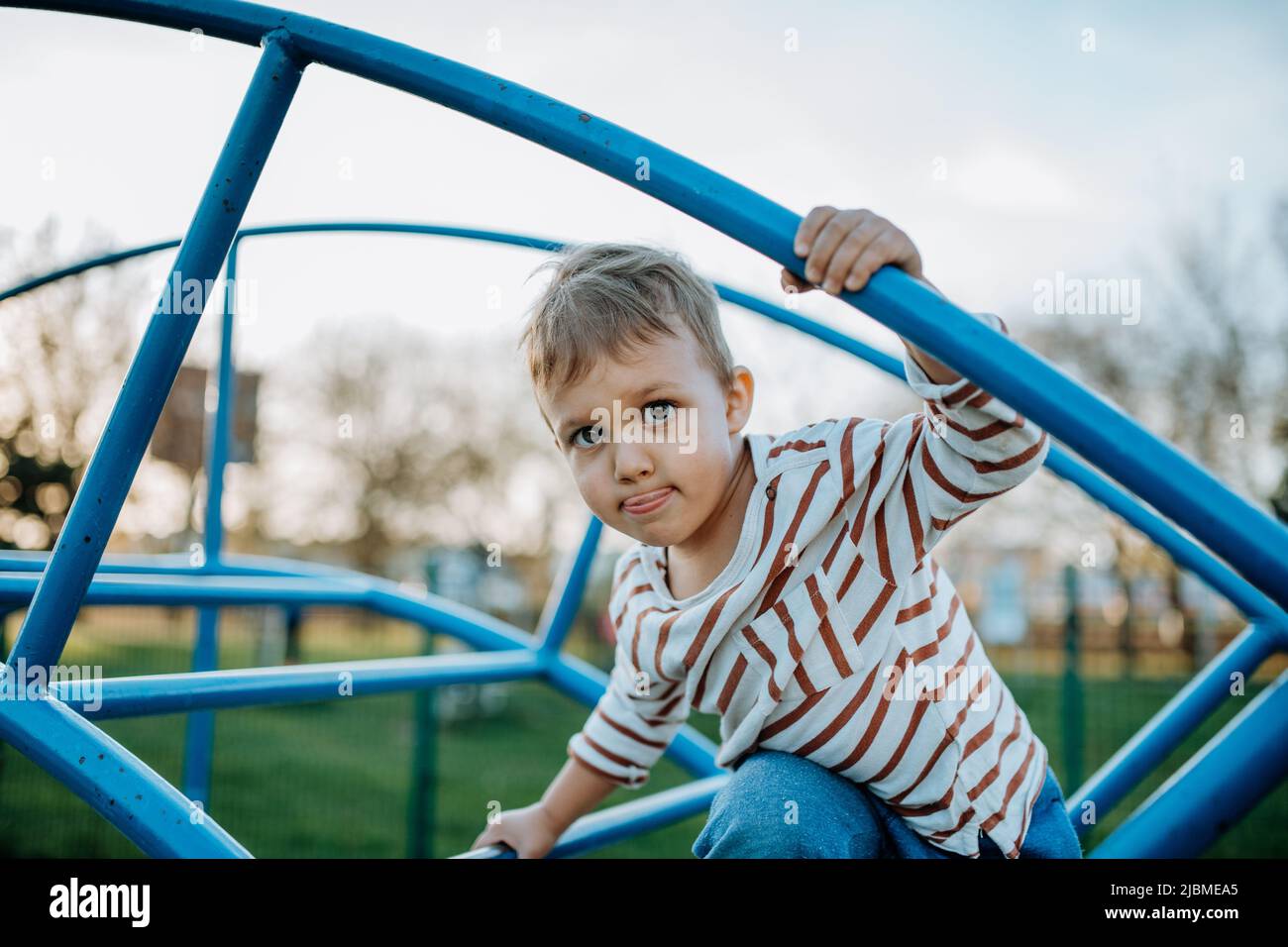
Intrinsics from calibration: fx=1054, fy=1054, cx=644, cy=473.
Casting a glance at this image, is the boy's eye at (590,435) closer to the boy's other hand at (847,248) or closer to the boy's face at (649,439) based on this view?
the boy's face at (649,439)

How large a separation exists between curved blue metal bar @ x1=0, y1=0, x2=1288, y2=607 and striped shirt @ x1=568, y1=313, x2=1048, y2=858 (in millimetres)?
298

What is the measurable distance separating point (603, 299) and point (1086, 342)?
965cm

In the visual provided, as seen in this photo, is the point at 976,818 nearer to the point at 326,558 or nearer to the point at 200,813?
the point at 200,813

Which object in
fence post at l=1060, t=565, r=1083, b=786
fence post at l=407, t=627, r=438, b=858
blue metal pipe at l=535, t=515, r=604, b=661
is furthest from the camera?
fence post at l=1060, t=565, r=1083, b=786

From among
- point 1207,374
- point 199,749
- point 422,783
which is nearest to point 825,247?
point 199,749

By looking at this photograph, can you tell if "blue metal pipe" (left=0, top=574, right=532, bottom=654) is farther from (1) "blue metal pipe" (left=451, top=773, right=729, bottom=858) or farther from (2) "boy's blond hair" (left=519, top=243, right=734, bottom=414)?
(2) "boy's blond hair" (left=519, top=243, right=734, bottom=414)

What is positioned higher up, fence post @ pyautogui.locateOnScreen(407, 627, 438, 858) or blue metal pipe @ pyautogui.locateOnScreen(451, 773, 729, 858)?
blue metal pipe @ pyautogui.locateOnScreen(451, 773, 729, 858)

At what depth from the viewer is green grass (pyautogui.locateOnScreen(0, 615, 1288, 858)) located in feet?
11.8

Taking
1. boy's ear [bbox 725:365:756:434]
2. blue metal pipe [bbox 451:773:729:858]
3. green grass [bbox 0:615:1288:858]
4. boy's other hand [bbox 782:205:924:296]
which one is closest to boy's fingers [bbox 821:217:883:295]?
boy's other hand [bbox 782:205:924:296]

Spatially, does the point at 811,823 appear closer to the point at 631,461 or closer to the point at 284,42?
the point at 631,461

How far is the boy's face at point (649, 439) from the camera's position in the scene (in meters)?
0.94

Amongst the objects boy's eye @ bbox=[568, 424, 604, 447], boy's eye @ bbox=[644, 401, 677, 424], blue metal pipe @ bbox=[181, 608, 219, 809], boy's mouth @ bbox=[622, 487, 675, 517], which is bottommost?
blue metal pipe @ bbox=[181, 608, 219, 809]

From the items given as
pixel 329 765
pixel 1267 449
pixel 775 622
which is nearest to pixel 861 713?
pixel 775 622

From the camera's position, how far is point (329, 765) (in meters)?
4.96
